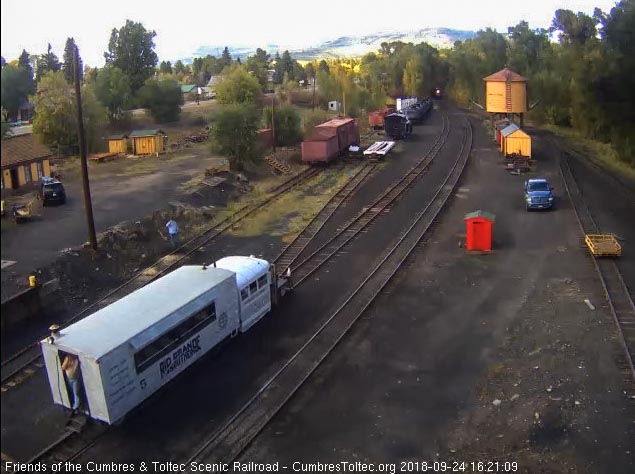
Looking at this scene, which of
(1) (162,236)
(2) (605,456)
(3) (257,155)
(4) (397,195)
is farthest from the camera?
(3) (257,155)

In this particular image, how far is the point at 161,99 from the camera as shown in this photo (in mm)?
65688

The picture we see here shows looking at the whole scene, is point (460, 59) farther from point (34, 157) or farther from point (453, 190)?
point (34, 157)

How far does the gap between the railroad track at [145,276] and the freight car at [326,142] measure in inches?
112

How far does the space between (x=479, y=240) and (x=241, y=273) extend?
10.1m

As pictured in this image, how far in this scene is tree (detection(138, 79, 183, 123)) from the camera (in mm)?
65062

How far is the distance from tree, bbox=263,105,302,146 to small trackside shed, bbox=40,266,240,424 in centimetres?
3173

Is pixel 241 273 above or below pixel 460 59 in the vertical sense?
below

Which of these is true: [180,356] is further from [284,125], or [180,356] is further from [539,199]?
[284,125]

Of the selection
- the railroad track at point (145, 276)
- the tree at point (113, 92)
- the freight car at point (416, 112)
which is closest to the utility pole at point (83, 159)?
the railroad track at point (145, 276)

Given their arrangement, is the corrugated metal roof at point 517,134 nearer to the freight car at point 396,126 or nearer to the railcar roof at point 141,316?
the freight car at point 396,126

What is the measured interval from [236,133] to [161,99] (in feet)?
111

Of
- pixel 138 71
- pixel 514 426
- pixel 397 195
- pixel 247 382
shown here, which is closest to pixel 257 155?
pixel 397 195

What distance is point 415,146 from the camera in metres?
49.0

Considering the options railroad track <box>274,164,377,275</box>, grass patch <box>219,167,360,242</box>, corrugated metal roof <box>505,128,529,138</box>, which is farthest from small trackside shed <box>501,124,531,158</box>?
grass patch <box>219,167,360,242</box>
